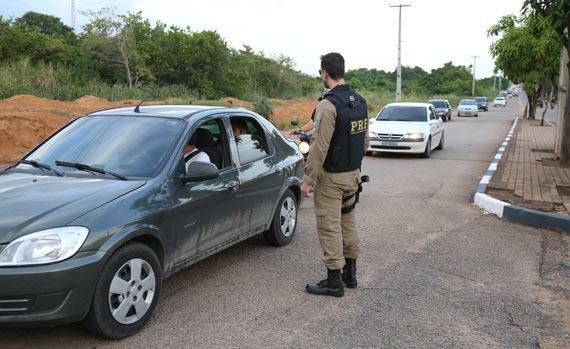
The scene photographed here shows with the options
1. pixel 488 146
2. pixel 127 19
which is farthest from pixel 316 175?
pixel 127 19

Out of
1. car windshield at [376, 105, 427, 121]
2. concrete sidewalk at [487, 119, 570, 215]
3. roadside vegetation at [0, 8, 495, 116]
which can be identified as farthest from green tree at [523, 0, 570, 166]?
roadside vegetation at [0, 8, 495, 116]

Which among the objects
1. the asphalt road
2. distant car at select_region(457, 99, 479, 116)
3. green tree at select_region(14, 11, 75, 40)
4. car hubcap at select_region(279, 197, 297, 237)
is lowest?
distant car at select_region(457, 99, 479, 116)

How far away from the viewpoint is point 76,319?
3.41 metres

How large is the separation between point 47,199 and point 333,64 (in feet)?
7.58

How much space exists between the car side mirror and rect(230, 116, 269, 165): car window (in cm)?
88

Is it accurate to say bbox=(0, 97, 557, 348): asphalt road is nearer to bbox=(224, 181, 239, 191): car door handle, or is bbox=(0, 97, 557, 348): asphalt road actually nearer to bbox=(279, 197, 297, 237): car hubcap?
bbox=(279, 197, 297, 237): car hubcap

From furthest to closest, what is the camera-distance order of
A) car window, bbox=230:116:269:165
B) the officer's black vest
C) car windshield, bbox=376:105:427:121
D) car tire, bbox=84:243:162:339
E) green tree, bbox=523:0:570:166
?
car windshield, bbox=376:105:427:121 < green tree, bbox=523:0:570:166 < car window, bbox=230:116:269:165 < the officer's black vest < car tire, bbox=84:243:162:339

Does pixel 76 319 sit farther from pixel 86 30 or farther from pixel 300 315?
pixel 86 30

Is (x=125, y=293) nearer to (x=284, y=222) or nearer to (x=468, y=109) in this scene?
(x=284, y=222)

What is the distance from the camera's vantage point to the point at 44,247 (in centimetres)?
332

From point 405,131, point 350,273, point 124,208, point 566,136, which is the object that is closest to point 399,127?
point 405,131

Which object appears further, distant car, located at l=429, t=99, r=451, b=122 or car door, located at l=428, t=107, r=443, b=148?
distant car, located at l=429, t=99, r=451, b=122

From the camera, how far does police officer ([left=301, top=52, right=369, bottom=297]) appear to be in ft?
14.2

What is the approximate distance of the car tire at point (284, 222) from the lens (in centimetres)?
589
